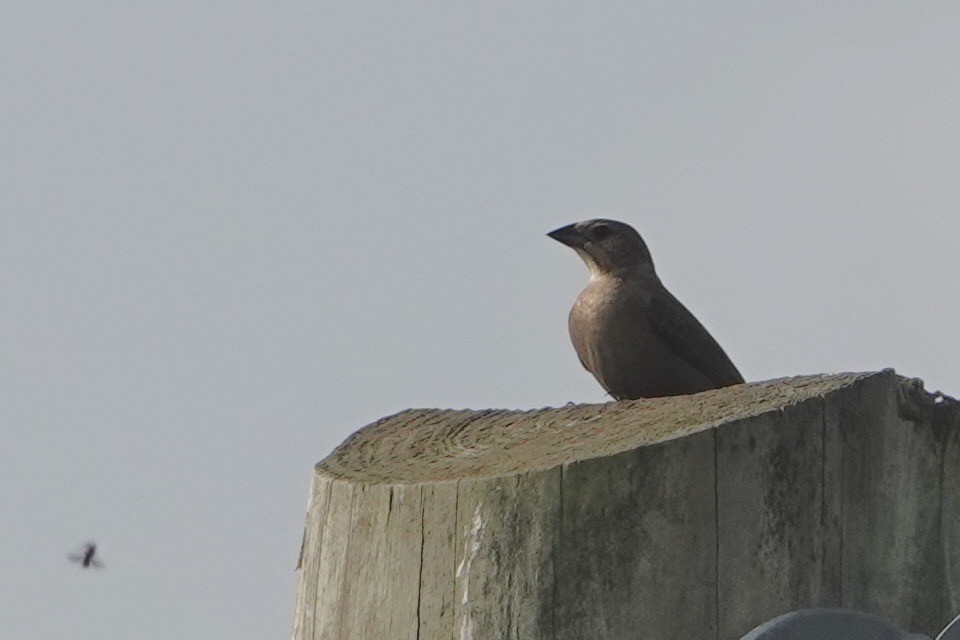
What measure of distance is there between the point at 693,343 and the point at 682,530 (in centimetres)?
430

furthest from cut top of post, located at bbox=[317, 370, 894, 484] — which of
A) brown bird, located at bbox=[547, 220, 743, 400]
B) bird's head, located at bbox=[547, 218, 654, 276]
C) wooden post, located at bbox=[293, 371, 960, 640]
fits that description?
bird's head, located at bbox=[547, 218, 654, 276]

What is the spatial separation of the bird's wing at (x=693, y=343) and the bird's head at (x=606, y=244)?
1.39 ft

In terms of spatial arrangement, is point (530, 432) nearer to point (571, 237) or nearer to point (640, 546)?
point (640, 546)

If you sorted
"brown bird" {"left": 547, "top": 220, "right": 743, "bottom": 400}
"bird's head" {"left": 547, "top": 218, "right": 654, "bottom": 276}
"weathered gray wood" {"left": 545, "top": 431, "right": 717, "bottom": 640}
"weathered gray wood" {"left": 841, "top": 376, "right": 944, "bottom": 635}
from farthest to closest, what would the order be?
"bird's head" {"left": 547, "top": 218, "right": 654, "bottom": 276} < "brown bird" {"left": 547, "top": 220, "right": 743, "bottom": 400} < "weathered gray wood" {"left": 841, "top": 376, "right": 944, "bottom": 635} < "weathered gray wood" {"left": 545, "top": 431, "right": 717, "bottom": 640}

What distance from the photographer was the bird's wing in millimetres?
7043

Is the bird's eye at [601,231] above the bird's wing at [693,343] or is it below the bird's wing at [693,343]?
above

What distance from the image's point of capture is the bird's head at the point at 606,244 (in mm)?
7520

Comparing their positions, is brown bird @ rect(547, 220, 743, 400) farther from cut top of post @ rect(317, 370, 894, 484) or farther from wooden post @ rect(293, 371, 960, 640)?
wooden post @ rect(293, 371, 960, 640)

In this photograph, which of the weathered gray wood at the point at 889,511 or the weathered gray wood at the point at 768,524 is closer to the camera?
the weathered gray wood at the point at 768,524

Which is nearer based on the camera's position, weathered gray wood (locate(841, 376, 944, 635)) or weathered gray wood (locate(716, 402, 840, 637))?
weathered gray wood (locate(716, 402, 840, 637))

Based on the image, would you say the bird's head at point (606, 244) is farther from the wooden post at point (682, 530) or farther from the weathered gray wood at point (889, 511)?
the weathered gray wood at point (889, 511)

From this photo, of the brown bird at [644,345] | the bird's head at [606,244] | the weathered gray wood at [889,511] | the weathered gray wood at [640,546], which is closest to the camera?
the weathered gray wood at [640,546]

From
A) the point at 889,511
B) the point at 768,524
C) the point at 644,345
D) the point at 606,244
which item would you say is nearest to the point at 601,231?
the point at 606,244

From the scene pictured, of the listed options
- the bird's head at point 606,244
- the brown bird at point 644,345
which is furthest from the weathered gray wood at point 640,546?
the bird's head at point 606,244
